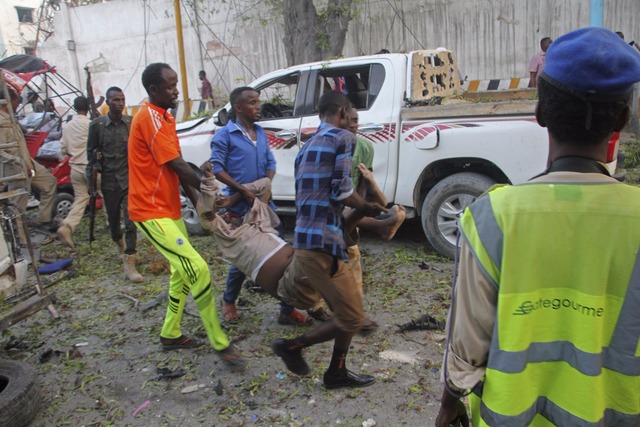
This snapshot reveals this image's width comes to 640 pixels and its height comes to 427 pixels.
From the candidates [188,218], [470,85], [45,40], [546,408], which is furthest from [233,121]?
[45,40]

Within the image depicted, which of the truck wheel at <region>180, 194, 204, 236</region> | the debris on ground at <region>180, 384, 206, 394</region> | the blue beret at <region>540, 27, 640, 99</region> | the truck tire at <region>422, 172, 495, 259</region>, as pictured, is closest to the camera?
the blue beret at <region>540, 27, 640, 99</region>

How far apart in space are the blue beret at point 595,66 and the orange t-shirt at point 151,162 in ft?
9.44

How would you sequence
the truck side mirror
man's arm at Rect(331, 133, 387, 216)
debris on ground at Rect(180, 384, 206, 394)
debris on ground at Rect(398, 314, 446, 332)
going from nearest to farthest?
man's arm at Rect(331, 133, 387, 216) < debris on ground at Rect(180, 384, 206, 394) < debris on ground at Rect(398, 314, 446, 332) < the truck side mirror

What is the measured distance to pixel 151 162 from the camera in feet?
11.9

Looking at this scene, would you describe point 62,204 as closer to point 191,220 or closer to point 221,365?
point 191,220

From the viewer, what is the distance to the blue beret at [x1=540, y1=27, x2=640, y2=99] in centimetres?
118

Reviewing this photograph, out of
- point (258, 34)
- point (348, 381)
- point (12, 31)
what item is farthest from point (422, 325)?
point (12, 31)

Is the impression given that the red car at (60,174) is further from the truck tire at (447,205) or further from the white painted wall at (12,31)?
the white painted wall at (12,31)

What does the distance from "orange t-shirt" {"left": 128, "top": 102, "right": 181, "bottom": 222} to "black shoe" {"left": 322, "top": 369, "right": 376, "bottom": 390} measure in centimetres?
161

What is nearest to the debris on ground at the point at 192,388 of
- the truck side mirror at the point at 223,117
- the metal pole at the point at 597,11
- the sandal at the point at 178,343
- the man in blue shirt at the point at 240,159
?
the sandal at the point at 178,343

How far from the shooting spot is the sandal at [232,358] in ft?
11.7

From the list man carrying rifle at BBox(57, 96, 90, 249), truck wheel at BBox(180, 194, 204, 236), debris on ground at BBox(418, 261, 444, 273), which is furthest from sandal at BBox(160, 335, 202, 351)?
man carrying rifle at BBox(57, 96, 90, 249)

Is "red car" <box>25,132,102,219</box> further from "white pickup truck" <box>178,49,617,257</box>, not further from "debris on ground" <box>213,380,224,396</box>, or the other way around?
"debris on ground" <box>213,380,224,396</box>

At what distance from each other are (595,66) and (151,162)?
3.06 metres
